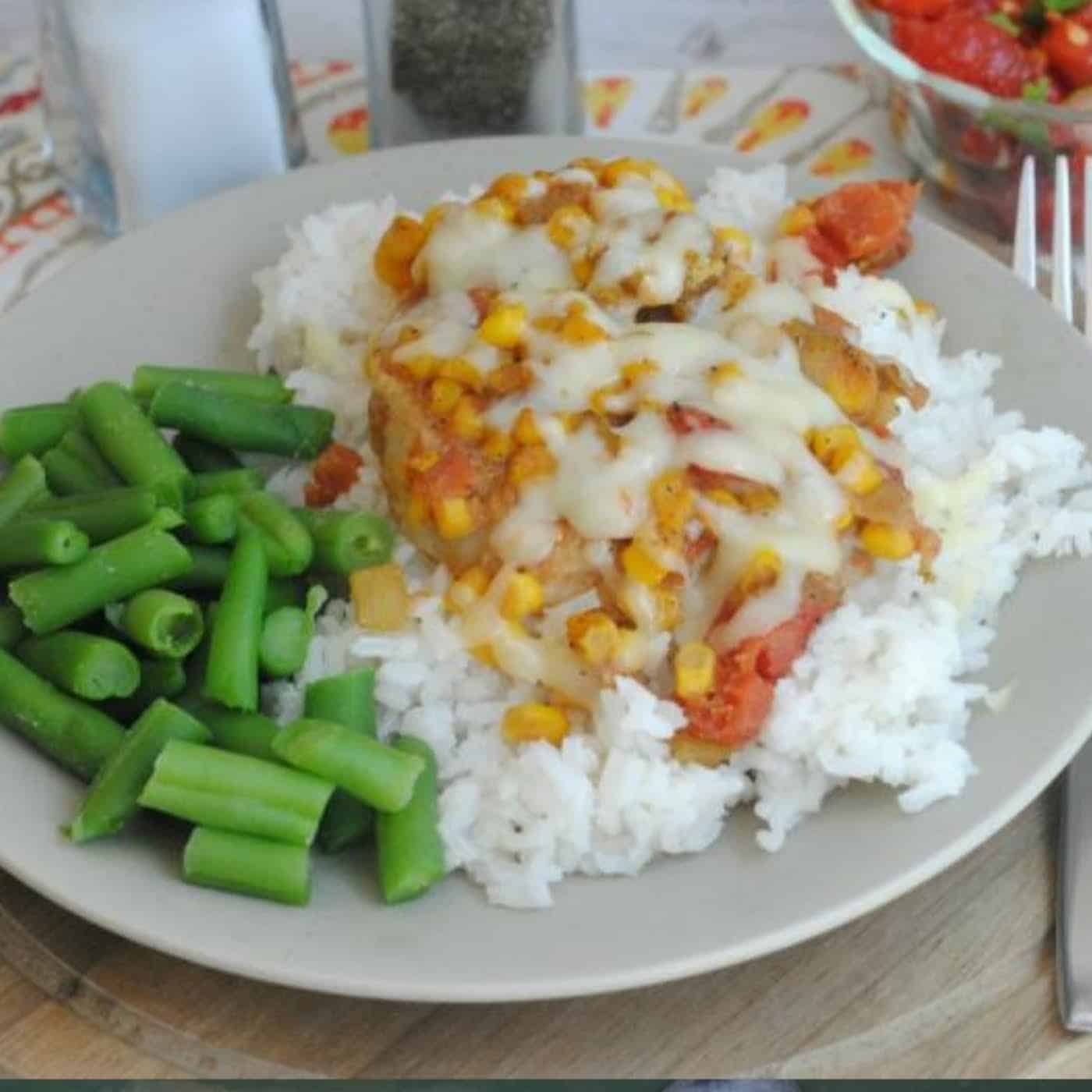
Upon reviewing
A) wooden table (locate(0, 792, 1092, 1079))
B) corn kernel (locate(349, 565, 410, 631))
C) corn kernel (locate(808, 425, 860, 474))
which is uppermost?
corn kernel (locate(808, 425, 860, 474))

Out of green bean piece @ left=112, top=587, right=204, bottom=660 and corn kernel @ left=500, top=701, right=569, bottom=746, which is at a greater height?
green bean piece @ left=112, top=587, right=204, bottom=660

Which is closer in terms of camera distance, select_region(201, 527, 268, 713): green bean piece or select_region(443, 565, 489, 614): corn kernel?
select_region(201, 527, 268, 713): green bean piece

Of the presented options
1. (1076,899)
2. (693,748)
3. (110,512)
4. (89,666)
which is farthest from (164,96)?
(1076,899)

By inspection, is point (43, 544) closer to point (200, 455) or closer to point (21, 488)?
point (21, 488)

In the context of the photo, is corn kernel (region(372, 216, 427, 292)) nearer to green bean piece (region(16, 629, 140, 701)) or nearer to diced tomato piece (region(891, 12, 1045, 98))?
green bean piece (region(16, 629, 140, 701))

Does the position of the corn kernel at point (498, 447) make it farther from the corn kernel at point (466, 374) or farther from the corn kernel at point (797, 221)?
the corn kernel at point (797, 221)

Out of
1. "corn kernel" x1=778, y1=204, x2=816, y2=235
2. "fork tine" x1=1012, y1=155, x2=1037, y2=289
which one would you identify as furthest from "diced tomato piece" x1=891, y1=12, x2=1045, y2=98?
"corn kernel" x1=778, y1=204, x2=816, y2=235

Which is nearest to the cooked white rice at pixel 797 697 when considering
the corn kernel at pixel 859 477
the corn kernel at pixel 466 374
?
the corn kernel at pixel 859 477
